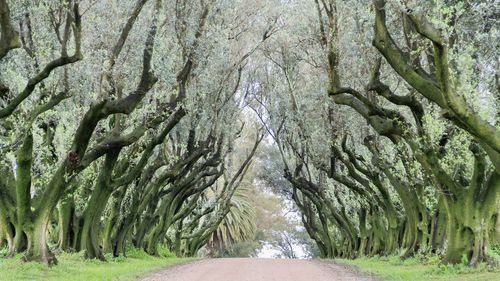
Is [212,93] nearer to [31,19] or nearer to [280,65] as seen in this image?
[280,65]

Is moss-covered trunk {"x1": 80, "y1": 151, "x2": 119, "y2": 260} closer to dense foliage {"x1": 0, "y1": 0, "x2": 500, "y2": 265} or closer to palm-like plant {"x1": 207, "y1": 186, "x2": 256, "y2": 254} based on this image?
dense foliage {"x1": 0, "y1": 0, "x2": 500, "y2": 265}

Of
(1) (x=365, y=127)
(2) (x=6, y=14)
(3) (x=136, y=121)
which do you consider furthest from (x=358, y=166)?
(2) (x=6, y=14)

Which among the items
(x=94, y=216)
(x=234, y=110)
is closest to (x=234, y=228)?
(x=234, y=110)

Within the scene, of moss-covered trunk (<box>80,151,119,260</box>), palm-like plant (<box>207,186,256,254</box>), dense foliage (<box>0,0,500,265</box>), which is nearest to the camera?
dense foliage (<box>0,0,500,265</box>)

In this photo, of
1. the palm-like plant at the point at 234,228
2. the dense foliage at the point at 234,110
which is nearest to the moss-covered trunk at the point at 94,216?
the dense foliage at the point at 234,110

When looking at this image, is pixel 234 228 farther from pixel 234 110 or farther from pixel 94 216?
pixel 94 216

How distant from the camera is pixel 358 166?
30.3 metres

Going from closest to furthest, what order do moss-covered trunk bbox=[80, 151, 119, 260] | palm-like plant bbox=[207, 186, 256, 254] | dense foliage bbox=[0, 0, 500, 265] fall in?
dense foliage bbox=[0, 0, 500, 265] < moss-covered trunk bbox=[80, 151, 119, 260] < palm-like plant bbox=[207, 186, 256, 254]

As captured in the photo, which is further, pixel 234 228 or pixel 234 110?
pixel 234 228

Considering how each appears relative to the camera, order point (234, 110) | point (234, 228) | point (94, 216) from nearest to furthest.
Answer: point (94, 216) < point (234, 110) < point (234, 228)

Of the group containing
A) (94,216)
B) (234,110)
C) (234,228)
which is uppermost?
(234,110)

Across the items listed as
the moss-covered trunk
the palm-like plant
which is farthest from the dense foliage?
the palm-like plant

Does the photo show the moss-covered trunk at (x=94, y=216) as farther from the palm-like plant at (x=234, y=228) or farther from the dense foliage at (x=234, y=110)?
the palm-like plant at (x=234, y=228)

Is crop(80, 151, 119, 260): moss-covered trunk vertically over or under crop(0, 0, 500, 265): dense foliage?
under
